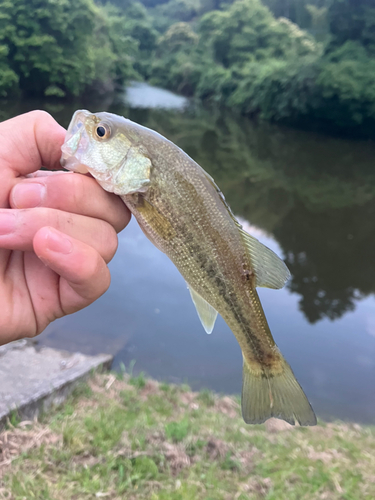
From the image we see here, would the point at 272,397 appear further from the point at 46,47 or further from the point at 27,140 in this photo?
the point at 46,47

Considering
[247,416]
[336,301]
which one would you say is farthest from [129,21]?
[247,416]

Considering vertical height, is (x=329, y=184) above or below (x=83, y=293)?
below

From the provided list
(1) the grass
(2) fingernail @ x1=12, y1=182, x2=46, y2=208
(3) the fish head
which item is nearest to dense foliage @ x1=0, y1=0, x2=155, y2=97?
(1) the grass

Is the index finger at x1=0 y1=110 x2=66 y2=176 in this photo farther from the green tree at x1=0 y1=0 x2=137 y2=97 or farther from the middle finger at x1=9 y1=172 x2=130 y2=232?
the green tree at x1=0 y1=0 x2=137 y2=97

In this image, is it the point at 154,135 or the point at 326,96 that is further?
the point at 326,96

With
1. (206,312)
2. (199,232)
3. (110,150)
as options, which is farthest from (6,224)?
(206,312)

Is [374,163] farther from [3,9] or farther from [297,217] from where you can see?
[3,9]
